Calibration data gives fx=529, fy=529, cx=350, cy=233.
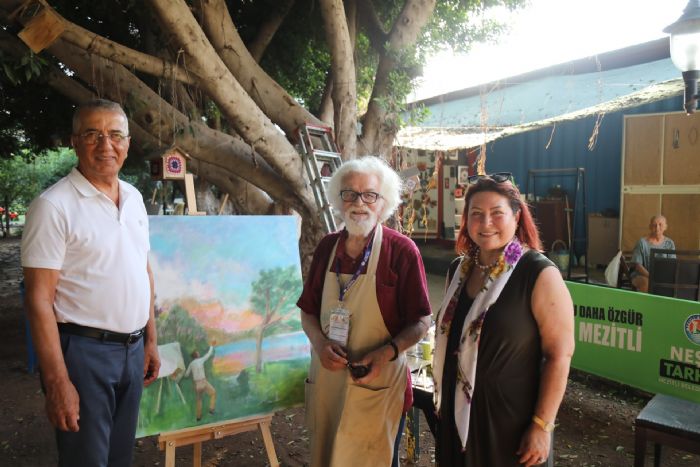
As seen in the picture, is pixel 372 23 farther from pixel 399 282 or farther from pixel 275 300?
pixel 399 282

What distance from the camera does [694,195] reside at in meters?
7.67

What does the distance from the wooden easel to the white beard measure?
142cm

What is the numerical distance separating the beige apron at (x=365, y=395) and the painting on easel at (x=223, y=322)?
938 millimetres

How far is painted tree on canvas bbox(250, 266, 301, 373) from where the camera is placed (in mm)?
3305

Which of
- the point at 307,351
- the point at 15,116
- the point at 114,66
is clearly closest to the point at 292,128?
the point at 114,66

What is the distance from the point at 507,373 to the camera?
188 cm

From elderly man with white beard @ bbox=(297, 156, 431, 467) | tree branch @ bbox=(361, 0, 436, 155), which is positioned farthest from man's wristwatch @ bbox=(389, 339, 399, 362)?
tree branch @ bbox=(361, 0, 436, 155)

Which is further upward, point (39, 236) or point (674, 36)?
point (674, 36)

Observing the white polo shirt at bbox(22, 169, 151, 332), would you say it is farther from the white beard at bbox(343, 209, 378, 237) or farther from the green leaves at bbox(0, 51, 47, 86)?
the green leaves at bbox(0, 51, 47, 86)

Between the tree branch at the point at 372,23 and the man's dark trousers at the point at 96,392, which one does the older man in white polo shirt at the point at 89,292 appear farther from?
the tree branch at the point at 372,23

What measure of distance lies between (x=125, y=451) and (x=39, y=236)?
1.00 meters

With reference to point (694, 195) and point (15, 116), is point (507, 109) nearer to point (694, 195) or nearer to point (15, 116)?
point (694, 195)

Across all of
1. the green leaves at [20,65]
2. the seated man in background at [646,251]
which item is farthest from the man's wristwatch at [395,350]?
the seated man in background at [646,251]

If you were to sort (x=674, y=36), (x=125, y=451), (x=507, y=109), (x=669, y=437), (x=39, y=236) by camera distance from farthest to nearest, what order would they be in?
1. (x=507, y=109)
2. (x=674, y=36)
3. (x=669, y=437)
4. (x=125, y=451)
5. (x=39, y=236)
